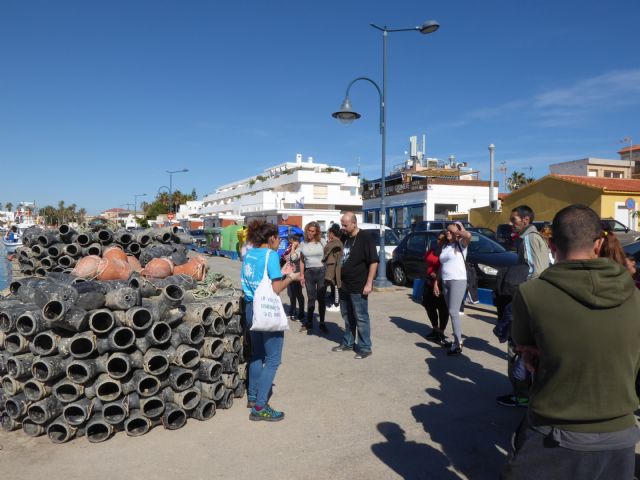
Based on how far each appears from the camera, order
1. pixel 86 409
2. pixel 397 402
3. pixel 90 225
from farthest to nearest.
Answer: pixel 90 225
pixel 397 402
pixel 86 409

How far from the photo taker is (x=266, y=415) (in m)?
4.18

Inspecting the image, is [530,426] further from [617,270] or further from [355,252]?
[355,252]

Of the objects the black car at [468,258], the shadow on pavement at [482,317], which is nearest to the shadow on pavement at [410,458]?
the shadow on pavement at [482,317]

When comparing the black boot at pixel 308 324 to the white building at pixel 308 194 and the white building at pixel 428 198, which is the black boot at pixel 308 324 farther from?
the white building at pixel 308 194

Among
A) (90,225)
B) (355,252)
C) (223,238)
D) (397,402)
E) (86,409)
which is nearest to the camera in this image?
(86,409)

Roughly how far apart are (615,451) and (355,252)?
14.4 ft

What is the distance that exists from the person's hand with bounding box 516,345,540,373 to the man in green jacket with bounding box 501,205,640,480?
0.29ft

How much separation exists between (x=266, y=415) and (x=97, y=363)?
1.53m

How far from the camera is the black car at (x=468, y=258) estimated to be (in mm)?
9883

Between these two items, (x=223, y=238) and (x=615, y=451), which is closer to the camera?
(x=615, y=451)

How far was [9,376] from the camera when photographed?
12.6 feet

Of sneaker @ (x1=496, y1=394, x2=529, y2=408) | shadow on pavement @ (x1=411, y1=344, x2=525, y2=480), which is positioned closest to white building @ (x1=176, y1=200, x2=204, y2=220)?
shadow on pavement @ (x1=411, y1=344, x2=525, y2=480)

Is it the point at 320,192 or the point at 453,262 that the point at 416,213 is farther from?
the point at 453,262

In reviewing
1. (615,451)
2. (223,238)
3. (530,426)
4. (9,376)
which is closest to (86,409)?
(9,376)
